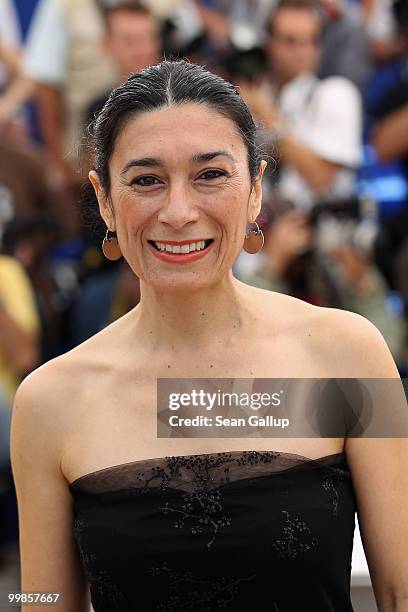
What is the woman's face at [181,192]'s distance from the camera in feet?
6.28

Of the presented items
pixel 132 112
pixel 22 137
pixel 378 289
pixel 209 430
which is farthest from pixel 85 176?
pixel 22 137

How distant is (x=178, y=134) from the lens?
1.92 m

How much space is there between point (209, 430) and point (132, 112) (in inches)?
24.4

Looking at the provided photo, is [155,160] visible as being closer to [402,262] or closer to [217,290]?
[217,290]

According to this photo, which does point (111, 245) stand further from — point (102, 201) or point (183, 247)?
point (183, 247)

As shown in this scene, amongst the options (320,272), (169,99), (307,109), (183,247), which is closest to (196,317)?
(183,247)

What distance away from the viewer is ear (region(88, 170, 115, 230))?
6.84 ft

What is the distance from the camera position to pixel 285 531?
191 cm

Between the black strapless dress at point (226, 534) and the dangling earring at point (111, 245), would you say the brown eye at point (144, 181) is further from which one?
the black strapless dress at point (226, 534)

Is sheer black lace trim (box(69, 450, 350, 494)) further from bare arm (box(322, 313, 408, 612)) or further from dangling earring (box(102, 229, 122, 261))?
dangling earring (box(102, 229, 122, 261))

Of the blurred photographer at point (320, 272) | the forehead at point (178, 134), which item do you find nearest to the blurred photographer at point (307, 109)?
the blurred photographer at point (320, 272)

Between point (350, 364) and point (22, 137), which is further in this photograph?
point (22, 137)

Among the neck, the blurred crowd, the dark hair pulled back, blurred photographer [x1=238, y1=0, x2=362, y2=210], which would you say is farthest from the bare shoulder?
blurred photographer [x1=238, y1=0, x2=362, y2=210]

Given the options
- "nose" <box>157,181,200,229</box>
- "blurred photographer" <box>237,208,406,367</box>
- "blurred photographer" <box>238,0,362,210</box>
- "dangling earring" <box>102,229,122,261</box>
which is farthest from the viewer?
"blurred photographer" <box>238,0,362,210</box>
